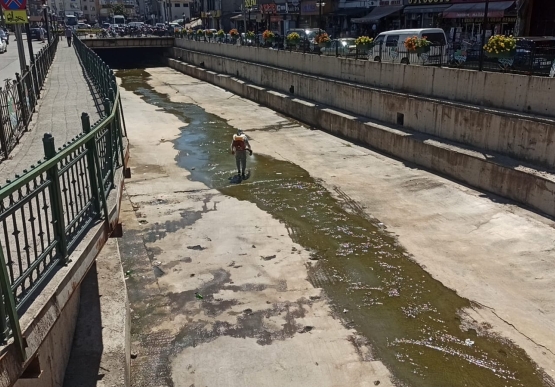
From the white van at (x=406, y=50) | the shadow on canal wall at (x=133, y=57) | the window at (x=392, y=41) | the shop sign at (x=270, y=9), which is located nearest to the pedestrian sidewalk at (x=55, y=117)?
the white van at (x=406, y=50)

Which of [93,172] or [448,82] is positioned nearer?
[93,172]

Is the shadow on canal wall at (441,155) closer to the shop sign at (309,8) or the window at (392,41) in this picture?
the window at (392,41)

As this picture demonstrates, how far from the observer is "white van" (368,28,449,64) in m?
17.0

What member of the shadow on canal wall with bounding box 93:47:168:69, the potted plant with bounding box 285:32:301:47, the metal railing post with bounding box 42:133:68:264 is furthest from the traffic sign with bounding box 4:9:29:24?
the shadow on canal wall with bounding box 93:47:168:69

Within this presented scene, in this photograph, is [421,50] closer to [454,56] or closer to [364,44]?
[454,56]

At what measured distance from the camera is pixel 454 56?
16.1 meters

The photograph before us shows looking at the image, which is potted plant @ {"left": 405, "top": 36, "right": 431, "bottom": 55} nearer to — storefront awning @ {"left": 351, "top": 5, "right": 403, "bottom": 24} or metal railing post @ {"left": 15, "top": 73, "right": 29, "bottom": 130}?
metal railing post @ {"left": 15, "top": 73, "right": 29, "bottom": 130}

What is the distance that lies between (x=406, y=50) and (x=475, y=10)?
13066 mm

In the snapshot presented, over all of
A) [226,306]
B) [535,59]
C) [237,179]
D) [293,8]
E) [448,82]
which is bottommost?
[226,306]

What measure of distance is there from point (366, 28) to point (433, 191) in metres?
31.8

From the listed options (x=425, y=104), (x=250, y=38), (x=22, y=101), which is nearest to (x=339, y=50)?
(x=425, y=104)

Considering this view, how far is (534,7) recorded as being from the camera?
81.2 ft

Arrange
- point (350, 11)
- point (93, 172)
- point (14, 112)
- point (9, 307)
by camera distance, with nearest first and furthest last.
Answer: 1. point (9, 307)
2. point (93, 172)
3. point (14, 112)
4. point (350, 11)

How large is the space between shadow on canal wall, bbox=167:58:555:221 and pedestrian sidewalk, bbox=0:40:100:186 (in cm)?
871
